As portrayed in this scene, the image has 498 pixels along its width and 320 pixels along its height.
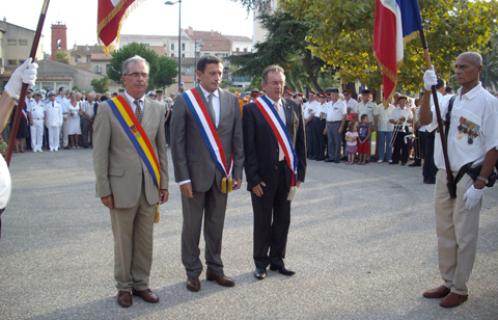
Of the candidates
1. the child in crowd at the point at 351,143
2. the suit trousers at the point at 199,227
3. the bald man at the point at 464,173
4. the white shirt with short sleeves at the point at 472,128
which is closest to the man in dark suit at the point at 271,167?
the suit trousers at the point at 199,227

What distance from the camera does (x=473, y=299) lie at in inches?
192

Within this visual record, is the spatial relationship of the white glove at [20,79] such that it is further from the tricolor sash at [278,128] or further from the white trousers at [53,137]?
the white trousers at [53,137]

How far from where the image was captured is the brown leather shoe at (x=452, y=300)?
15.5 ft

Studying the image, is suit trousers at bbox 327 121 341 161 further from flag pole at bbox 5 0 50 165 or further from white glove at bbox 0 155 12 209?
white glove at bbox 0 155 12 209

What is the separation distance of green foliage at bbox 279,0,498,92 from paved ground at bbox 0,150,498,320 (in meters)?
6.57

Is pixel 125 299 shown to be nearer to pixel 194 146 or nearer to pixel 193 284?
pixel 193 284

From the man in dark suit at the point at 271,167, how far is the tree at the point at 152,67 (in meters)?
67.4

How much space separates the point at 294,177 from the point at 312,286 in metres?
1.09

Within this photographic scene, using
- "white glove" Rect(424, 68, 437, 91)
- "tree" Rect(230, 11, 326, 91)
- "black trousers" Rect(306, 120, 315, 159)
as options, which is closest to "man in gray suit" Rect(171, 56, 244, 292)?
"white glove" Rect(424, 68, 437, 91)

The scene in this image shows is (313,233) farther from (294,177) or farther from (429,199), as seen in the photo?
(429,199)

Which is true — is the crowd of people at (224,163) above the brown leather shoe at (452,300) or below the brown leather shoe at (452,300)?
above

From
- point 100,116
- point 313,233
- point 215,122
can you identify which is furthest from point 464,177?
point 100,116

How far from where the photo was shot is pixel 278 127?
5.48 metres

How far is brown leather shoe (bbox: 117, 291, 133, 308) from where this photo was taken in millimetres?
4689
